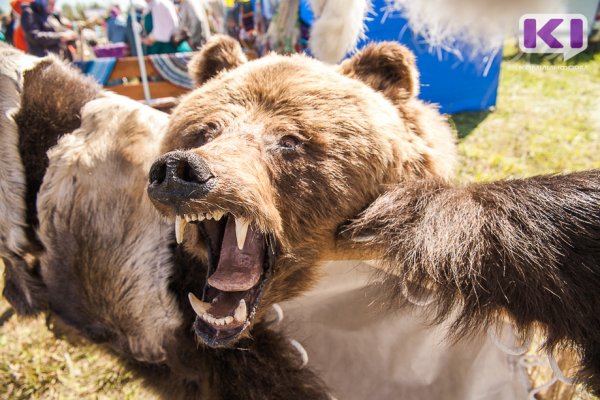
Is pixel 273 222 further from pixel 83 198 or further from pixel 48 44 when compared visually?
pixel 48 44

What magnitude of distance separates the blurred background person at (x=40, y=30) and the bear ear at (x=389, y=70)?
593 cm

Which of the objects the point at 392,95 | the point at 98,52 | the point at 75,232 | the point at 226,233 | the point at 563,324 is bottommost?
the point at 98,52

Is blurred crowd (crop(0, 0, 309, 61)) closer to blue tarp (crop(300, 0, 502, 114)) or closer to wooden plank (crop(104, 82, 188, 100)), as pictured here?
blue tarp (crop(300, 0, 502, 114))

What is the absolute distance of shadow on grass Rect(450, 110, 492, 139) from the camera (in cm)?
498

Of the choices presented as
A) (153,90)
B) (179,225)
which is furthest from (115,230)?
(153,90)

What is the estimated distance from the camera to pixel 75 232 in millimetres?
1782

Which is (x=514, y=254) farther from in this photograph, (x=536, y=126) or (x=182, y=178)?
(x=536, y=126)

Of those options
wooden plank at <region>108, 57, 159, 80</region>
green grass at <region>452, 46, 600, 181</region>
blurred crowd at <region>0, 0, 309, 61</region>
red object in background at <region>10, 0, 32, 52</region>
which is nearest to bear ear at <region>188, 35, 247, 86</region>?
green grass at <region>452, 46, 600, 181</region>

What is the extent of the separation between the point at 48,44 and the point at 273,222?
6723 mm

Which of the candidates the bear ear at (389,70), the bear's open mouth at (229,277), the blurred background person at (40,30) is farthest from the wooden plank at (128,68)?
the bear's open mouth at (229,277)

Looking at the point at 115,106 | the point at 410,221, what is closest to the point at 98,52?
the point at 115,106

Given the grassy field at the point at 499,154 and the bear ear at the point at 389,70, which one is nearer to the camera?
the bear ear at the point at 389,70

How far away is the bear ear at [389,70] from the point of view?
1.68 meters

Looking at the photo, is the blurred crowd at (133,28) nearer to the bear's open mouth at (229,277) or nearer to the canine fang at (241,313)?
the bear's open mouth at (229,277)
